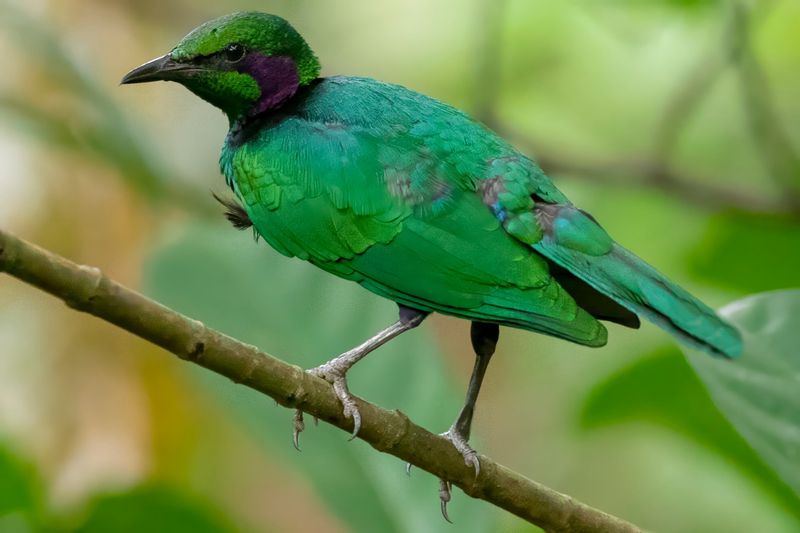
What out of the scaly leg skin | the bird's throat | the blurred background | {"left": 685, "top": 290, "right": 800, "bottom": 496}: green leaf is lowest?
the blurred background

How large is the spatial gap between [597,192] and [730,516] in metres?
1.65

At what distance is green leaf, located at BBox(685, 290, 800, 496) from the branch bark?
1.40 ft

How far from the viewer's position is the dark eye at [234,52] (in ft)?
11.3

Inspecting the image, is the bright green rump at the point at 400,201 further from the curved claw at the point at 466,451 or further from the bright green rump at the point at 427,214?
the curved claw at the point at 466,451

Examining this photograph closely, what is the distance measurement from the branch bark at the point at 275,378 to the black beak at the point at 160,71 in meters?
1.11

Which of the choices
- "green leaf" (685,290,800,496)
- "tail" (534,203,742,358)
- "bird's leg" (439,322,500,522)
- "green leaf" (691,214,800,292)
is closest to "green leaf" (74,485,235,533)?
"bird's leg" (439,322,500,522)

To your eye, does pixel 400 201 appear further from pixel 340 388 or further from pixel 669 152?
pixel 669 152

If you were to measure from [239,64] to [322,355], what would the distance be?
40.4 inches

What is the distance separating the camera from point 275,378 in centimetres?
249

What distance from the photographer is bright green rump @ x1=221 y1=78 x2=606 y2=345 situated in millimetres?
3059

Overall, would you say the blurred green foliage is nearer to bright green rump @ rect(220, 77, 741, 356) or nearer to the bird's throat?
bright green rump @ rect(220, 77, 741, 356)

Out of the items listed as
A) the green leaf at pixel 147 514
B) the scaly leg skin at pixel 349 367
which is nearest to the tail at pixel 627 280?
the scaly leg skin at pixel 349 367

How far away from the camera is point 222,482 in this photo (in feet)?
22.4

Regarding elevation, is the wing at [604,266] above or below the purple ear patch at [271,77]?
below
